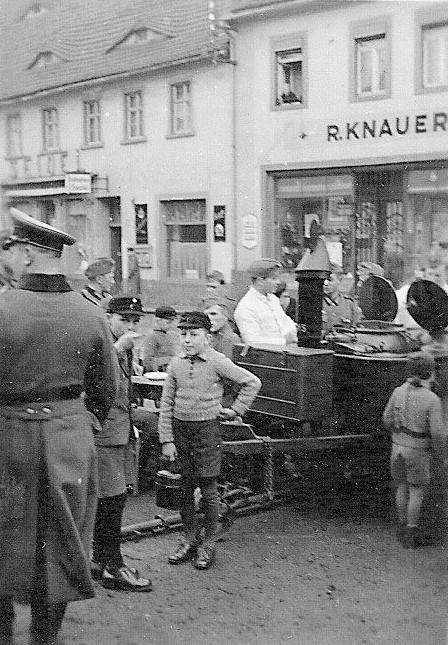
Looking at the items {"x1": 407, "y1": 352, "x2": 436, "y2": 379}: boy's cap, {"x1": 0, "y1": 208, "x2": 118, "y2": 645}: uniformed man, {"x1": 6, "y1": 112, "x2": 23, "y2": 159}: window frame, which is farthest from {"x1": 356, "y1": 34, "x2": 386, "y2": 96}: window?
{"x1": 0, "y1": 208, "x2": 118, "y2": 645}: uniformed man

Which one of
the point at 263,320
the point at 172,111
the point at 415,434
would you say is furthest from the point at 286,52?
the point at 415,434

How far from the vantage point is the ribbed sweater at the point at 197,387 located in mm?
3299

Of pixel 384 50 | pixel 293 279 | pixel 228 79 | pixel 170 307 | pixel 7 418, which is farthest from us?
pixel 293 279

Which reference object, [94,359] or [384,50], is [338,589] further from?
[384,50]

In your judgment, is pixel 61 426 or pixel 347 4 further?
pixel 347 4

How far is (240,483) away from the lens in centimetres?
418

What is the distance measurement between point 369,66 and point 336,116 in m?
0.22

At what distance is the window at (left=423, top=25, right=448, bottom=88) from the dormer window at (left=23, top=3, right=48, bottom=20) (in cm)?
132

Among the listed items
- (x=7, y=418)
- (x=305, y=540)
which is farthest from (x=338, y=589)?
(x=7, y=418)

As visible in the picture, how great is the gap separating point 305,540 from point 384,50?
6.50 ft

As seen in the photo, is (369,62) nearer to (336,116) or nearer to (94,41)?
(336,116)

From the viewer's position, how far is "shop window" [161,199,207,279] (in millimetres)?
2982

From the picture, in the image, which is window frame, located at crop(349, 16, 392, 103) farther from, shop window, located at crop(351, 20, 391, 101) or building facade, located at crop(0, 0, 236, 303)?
building facade, located at crop(0, 0, 236, 303)

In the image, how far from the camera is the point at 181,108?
122 inches
